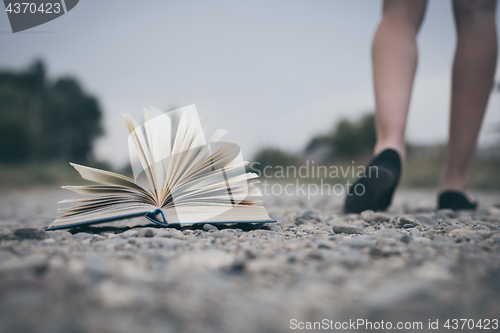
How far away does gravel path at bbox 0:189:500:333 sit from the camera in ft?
1.62

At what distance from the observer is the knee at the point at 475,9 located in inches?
75.0

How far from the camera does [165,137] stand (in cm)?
119

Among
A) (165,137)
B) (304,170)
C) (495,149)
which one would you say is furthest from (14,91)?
(495,149)

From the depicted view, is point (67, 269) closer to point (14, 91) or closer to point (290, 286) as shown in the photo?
point (290, 286)

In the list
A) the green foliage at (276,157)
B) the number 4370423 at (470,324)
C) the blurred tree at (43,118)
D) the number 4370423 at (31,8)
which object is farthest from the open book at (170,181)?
the blurred tree at (43,118)

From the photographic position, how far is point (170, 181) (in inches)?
45.7

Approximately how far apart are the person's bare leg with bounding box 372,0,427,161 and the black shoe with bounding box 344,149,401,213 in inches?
3.8

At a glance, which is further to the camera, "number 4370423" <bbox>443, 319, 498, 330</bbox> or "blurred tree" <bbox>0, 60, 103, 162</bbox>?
"blurred tree" <bbox>0, 60, 103, 162</bbox>

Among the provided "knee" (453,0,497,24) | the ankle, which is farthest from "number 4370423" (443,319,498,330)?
"knee" (453,0,497,24)

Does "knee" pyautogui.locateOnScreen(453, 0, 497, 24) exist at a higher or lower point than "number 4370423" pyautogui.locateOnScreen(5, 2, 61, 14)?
lower

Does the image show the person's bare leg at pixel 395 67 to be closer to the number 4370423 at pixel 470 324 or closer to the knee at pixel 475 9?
the knee at pixel 475 9

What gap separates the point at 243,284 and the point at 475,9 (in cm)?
234

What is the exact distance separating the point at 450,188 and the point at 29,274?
2.34m

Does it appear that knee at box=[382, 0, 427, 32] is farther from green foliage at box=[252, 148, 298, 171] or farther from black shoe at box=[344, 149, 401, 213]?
green foliage at box=[252, 148, 298, 171]
